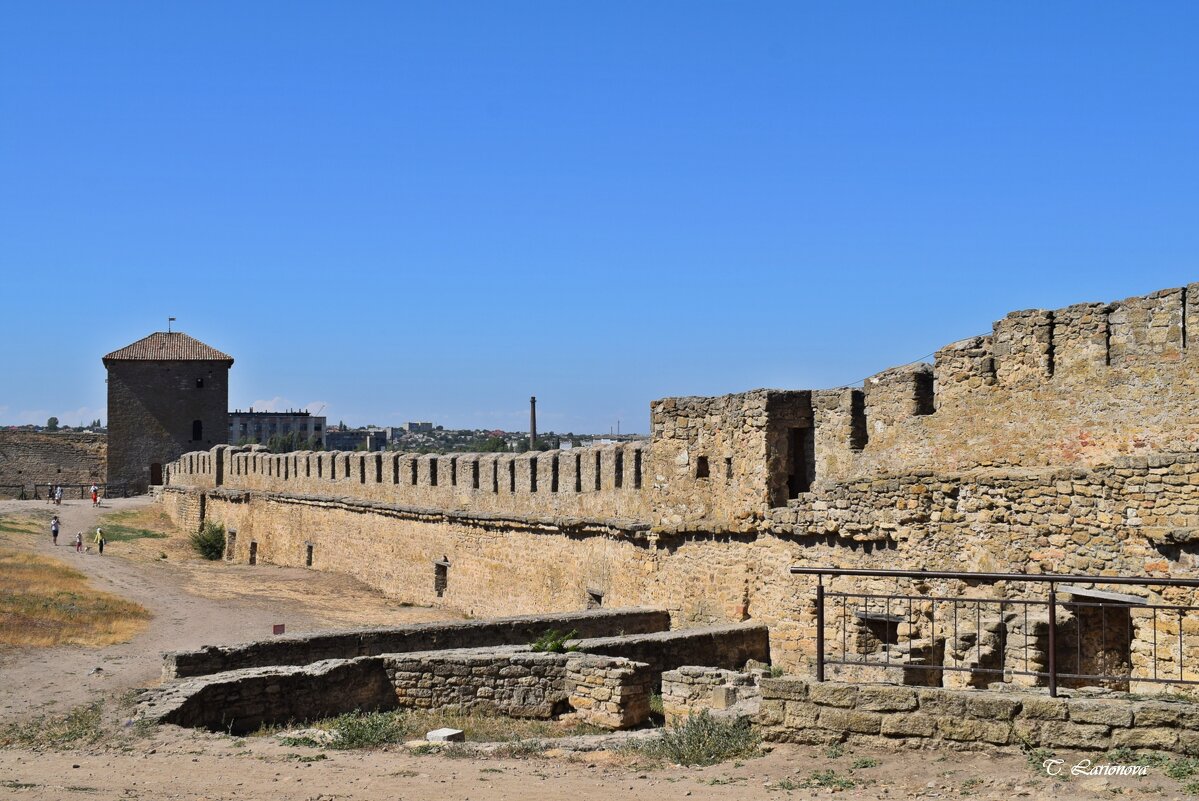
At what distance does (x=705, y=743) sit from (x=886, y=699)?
129cm

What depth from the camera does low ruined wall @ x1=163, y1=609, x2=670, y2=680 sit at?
11.1 m

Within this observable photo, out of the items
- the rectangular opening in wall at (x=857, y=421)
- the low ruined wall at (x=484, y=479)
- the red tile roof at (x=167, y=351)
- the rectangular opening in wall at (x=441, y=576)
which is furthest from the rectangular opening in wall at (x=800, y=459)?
the red tile roof at (x=167, y=351)

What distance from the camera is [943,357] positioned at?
12.4 metres

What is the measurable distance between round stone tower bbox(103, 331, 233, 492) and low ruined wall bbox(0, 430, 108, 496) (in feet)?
7.81

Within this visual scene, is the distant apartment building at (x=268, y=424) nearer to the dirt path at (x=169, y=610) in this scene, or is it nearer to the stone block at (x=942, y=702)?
the dirt path at (x=169, y=610)

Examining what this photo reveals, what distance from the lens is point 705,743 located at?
793 centimetres

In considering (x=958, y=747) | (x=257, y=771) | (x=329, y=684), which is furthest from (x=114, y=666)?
(x=958, y=747)

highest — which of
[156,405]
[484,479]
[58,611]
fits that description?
[156,405]

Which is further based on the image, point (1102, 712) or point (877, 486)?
point (877, 486)

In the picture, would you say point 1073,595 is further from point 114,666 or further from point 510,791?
point 114,666

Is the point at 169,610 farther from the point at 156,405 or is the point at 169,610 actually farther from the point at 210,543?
the point at 156,405

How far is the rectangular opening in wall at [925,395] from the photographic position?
40.8 feet

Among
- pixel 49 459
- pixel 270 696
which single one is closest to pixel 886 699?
pixel 270 696

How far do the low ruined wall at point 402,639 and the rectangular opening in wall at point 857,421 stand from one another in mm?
3242
